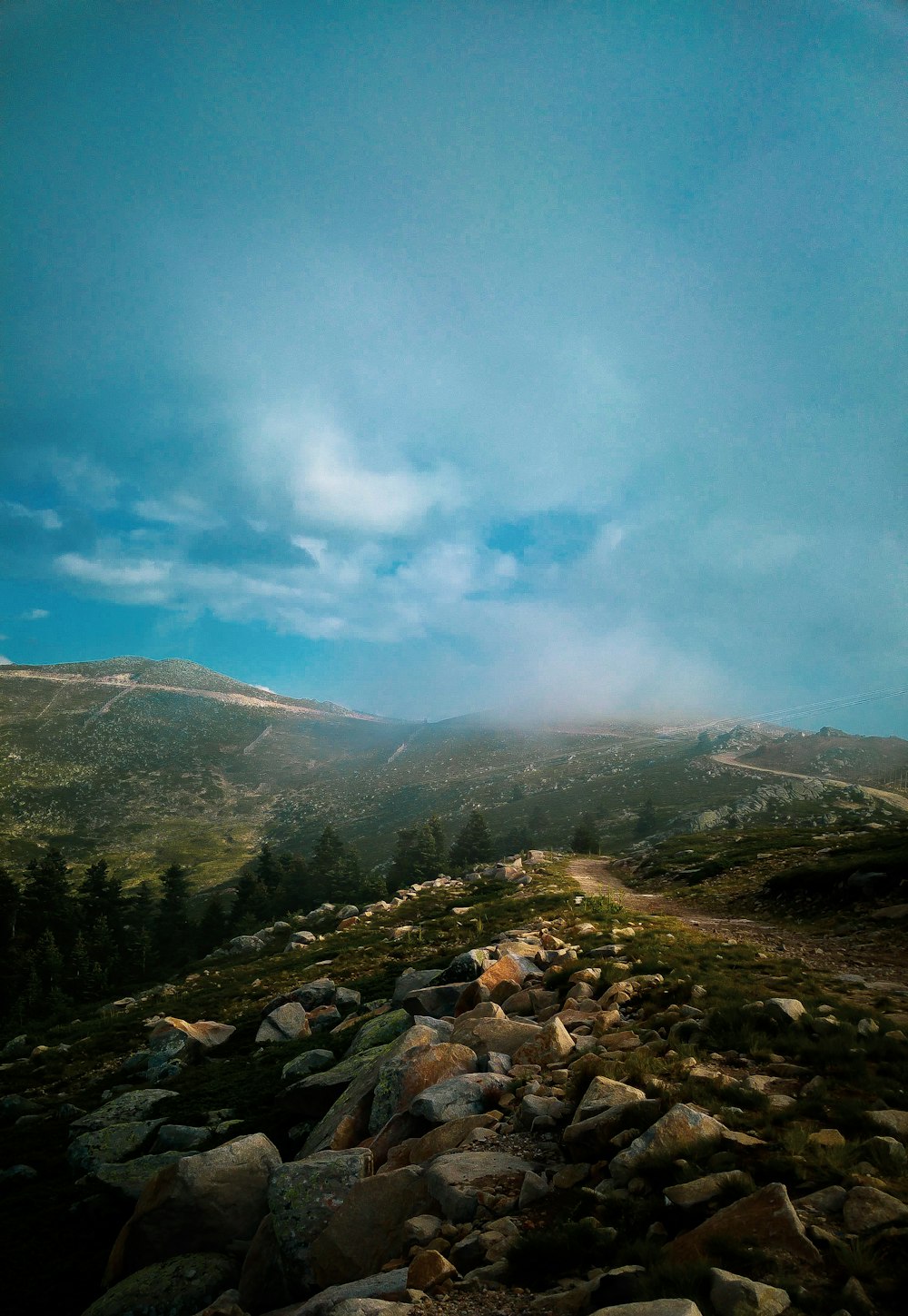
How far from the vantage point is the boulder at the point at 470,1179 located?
20.6 feet

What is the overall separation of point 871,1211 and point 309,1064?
1383cm

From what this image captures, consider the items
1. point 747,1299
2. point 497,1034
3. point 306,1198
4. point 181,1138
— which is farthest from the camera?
point 181,1138

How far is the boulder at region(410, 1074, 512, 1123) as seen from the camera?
8500 millimetres

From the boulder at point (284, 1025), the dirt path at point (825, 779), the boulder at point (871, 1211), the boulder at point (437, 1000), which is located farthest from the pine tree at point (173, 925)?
the dirt path at point (825, 779)

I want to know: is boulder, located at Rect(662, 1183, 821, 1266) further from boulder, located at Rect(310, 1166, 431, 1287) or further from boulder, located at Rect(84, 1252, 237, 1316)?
boulder, located at Rect(84, 1252, 237, 1316)

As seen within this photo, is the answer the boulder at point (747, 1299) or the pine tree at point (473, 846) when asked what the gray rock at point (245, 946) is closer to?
the pine tree at point (473, 846)

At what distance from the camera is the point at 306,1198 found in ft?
25.0

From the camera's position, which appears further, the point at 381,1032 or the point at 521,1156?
the point at 381,1032

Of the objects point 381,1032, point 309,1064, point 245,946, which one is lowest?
point 245,946

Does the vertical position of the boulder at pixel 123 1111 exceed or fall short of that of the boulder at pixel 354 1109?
it falls short

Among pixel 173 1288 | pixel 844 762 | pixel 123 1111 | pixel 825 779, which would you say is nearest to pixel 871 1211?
pixel 173 1288

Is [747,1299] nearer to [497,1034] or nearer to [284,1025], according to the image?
[497,1034]

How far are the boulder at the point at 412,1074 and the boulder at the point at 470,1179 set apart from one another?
99.7 inches

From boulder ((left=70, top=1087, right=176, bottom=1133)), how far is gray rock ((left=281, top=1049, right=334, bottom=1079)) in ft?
12.1
